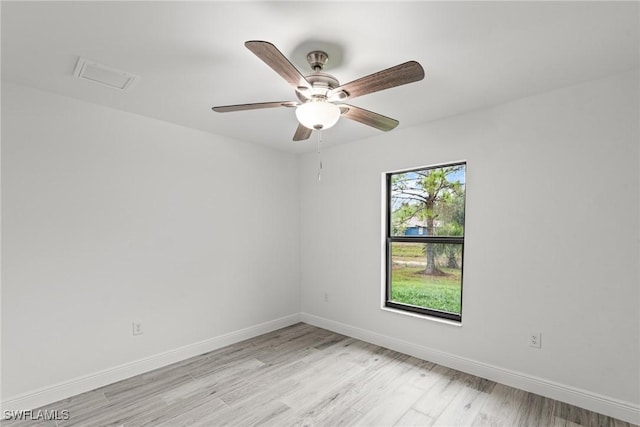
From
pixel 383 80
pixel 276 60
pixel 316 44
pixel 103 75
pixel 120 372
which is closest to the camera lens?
pixel 276 60

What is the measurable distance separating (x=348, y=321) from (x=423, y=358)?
0.97 metres

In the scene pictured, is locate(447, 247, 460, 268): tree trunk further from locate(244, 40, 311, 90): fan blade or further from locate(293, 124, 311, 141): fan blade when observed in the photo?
locate(244, 40, 311, 90): fan blade

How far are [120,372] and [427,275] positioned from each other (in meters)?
2.97

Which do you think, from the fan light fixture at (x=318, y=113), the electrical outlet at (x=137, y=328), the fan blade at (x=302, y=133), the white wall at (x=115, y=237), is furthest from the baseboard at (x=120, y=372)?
the fan light fixture at (x=318, y=113)

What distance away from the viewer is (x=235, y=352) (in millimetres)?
3328

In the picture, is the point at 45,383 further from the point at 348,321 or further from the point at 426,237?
the point at 426,237

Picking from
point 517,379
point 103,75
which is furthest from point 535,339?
point 103,75

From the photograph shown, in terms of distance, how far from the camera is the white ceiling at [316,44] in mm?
1528

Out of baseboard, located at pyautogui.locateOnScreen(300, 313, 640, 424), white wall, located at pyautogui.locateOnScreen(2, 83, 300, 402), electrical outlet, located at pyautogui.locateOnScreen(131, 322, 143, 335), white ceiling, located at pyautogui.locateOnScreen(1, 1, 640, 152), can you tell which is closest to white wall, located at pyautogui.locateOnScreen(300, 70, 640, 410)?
baseboard, located at pyautogui.locateOnScreen(300, 313, 640, 424)

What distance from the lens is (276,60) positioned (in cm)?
152

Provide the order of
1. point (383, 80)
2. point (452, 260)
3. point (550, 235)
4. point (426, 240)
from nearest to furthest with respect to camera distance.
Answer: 1. point (383, 80)
2. point (550, 235)
3. point (452, 260)
4. point (426, 240)

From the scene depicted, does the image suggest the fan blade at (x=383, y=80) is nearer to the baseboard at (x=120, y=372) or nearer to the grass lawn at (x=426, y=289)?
the grass lawn at (x=426, y=289)

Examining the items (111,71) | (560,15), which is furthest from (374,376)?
(111,71)

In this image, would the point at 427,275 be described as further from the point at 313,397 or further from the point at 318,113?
the point at 318,113
